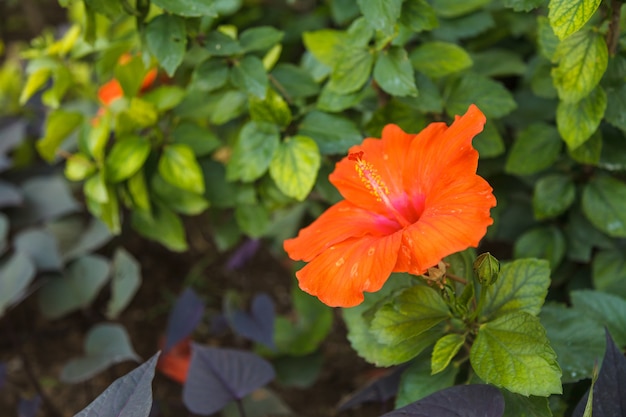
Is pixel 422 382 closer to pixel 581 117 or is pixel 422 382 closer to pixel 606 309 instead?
pixel 606 309

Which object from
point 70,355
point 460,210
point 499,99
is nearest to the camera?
point 460,210

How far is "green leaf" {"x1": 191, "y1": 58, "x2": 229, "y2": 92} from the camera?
4.15ft

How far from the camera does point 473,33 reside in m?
1.51

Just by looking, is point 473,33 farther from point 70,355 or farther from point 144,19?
point 70,355

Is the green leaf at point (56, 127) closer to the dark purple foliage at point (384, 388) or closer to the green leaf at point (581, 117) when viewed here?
the dark purple foliage at point (384, 388)

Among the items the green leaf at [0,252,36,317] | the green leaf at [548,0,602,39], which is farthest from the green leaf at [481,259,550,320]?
the green leaf at [0,252,36,317]

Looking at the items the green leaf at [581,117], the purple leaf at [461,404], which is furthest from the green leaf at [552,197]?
the purple leaf at [461,404]

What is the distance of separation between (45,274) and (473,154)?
1345 mm

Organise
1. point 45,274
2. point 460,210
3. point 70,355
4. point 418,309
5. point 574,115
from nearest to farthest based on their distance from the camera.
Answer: point 460,210 → point 418,309 → point 574,115 → point 45,274 → point 70,355

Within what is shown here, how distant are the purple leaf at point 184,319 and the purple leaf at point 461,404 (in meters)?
0.77

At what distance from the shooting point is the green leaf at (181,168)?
1.38 meters

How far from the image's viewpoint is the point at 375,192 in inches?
38.9

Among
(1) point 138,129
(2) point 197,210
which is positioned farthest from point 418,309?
(1) point 138,129

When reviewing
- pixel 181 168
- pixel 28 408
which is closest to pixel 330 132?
pixel 181 168
